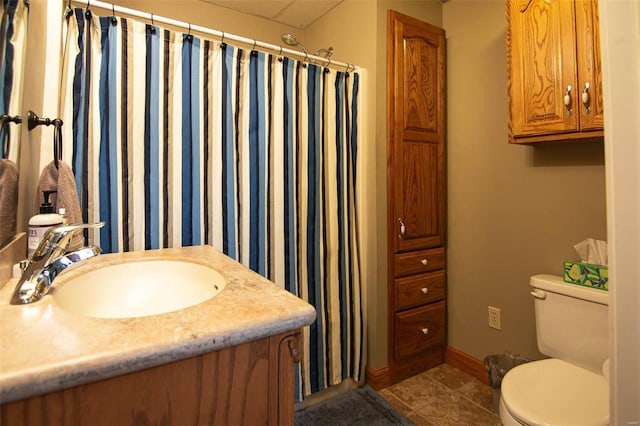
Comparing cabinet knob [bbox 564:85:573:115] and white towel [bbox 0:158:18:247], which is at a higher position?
cabinet knob [bbox 564:85:573:115]

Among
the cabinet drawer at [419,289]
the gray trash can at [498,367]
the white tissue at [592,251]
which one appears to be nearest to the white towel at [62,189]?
the cabinet drawer at [419,289]

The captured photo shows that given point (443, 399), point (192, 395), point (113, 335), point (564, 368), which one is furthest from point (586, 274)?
point (113, 335)

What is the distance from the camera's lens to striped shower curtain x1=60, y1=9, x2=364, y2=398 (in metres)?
1.30

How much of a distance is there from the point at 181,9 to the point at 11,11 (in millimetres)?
1474

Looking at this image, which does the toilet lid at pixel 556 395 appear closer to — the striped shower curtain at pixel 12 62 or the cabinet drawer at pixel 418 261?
the cabinet drawer at pixel 418 261

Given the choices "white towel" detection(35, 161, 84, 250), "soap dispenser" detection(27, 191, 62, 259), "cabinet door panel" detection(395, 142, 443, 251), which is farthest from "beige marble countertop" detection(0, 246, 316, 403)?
"cabinet door panel" detection(395, 142, 443, 251)

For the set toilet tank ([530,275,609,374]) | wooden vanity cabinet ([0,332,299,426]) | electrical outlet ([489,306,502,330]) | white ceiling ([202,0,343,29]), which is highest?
white ceiling ([202,0,343,29])

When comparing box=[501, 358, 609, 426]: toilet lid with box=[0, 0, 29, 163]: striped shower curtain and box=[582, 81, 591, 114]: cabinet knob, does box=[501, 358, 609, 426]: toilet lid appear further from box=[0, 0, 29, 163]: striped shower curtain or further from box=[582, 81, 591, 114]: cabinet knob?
box=[0, 0, 29, 163]: striped shower curtain

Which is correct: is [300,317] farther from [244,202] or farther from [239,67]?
[239,67]

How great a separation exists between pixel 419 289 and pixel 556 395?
2.91 ft

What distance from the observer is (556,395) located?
1201 millimetres

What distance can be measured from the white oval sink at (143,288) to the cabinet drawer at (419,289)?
121 centimetres

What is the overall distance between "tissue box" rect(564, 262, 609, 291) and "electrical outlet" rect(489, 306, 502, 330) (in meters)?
0.52

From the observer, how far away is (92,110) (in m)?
1.28
